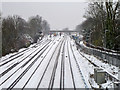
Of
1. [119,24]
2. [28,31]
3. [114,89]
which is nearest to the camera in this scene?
[114,89]

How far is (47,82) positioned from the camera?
13.3 metres

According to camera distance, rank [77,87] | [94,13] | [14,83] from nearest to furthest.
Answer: [77,87] < [14,83] < [94,13]

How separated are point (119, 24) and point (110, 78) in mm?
18348

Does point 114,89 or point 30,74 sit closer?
point 114,89

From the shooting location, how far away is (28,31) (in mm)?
72000

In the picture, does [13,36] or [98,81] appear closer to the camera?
[98,81]

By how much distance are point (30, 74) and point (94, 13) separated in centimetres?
2774

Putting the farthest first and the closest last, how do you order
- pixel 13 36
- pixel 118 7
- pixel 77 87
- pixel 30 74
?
1. pixel 13 36
2. pixel 118 7
3. pixel 30 74
4. pixel 77 87

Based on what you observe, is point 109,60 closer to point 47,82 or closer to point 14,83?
point 47,82

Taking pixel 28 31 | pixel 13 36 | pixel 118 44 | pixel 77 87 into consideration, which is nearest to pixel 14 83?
pixel 77 87

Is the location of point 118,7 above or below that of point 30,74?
above

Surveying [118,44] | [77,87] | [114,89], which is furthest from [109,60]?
[114,89]

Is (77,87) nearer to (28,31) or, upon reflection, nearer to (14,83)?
(14,83)

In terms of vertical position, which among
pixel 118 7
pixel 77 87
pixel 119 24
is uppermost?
pixel 118 7
